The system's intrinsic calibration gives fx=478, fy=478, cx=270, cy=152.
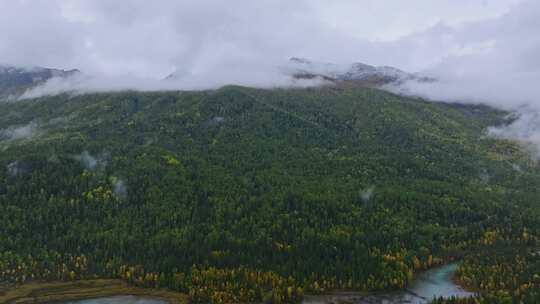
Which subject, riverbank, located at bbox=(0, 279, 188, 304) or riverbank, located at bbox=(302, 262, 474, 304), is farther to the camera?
riverbank, located at bbox=(0, 279, 188, 304)

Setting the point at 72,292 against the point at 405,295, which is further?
the point at 72,292

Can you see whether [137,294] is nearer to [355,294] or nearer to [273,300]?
[273,300]

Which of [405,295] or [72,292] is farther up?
[405,295]

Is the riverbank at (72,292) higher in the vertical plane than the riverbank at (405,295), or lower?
lower

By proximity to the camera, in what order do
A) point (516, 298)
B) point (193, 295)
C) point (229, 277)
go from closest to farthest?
point (516, 298)
point (193, 295)
point (229, 277)

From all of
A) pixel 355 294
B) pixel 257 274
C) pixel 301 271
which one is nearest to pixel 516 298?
pixel 355 294

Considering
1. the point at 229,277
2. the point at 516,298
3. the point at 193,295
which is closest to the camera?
the point at 516,298

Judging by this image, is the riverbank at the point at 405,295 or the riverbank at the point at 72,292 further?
the riverbank at the point at 72,292

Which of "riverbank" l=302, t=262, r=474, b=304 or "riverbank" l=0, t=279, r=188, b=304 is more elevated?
"riverbank" l=302, t=262, r=474, b=304
